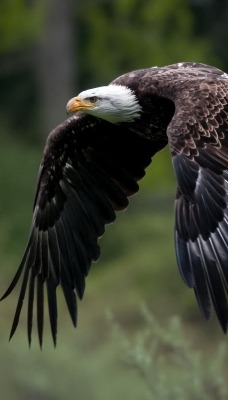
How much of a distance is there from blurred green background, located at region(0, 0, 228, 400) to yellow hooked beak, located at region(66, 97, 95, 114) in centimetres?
664

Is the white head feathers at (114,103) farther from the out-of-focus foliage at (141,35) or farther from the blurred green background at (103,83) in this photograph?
the out-of-focus foliage at (141,35)

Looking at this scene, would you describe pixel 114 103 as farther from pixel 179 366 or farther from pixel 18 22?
pixel 18 22

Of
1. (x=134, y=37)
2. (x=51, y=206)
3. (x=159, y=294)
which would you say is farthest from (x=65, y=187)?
(x=134, y=37)

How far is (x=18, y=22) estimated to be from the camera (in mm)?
23578

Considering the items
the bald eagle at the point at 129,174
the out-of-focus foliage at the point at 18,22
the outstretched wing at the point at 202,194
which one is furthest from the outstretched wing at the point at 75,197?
the out-of-focus foliage at the point at 18,22

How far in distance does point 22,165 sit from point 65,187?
12631mm

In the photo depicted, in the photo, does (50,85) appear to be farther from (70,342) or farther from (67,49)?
(70,342)

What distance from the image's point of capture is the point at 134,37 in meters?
24.2

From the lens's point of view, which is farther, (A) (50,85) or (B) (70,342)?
(A) (50,85)

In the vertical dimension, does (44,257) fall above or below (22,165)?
above

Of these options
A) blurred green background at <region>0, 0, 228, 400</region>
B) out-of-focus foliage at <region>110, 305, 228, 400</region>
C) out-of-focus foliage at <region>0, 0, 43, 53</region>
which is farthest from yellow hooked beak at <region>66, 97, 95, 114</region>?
out-of-focus foliage at <region>0, 0, 43, 53</region>

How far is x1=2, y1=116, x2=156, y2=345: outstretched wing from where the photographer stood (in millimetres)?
12500

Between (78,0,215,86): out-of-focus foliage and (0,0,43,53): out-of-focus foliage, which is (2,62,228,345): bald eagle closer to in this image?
(78,0,215,86): out-of-focus foliage

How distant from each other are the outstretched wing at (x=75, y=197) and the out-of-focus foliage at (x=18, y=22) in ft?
35.9
